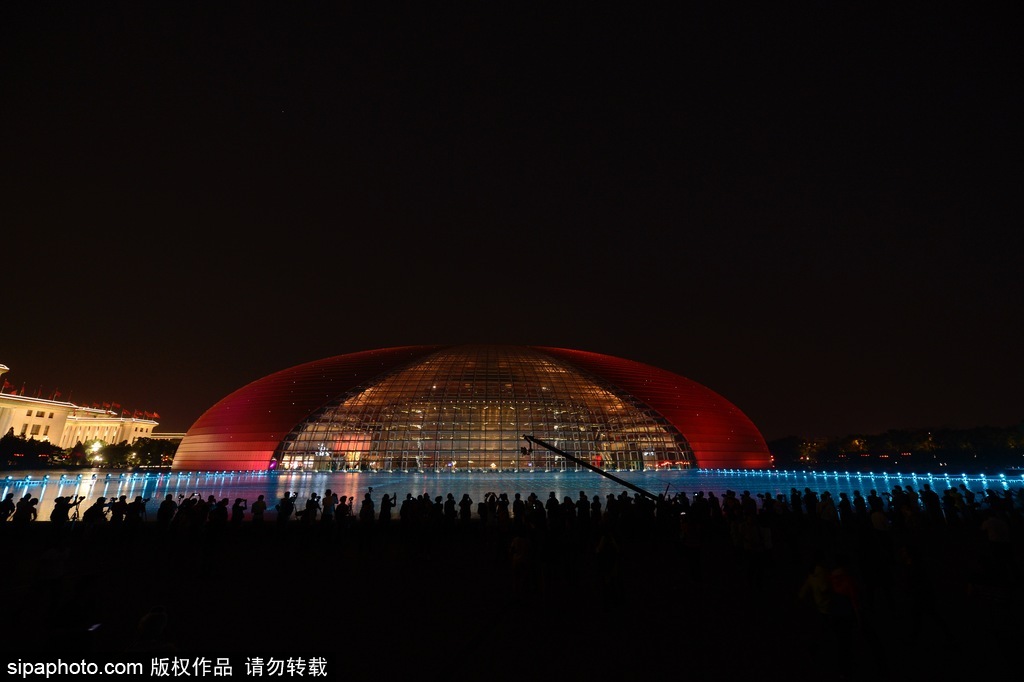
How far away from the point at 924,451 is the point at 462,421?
410 feet

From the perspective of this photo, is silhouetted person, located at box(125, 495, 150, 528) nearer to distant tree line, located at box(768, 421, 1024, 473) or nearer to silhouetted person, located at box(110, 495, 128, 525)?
silhouetted person, located at box(110, 495, 128, 525)

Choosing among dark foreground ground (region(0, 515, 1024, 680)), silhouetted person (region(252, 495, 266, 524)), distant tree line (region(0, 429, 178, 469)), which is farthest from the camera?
distant tree line (region(0, 429, 178, 469))

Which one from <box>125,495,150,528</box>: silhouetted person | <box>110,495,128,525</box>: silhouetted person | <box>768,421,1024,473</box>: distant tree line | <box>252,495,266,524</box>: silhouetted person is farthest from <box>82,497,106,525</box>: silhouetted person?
<box>768,421,1024,473</box>: distant tree line

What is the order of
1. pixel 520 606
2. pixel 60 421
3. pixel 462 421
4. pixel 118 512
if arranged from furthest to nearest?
1. pixel 60 421
2. pixel 462 421
3. pixel 118 512
4. pixel 520 606

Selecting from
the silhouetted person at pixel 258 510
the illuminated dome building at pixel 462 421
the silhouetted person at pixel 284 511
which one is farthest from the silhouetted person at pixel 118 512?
the illuminated dome building at pixel 462 421

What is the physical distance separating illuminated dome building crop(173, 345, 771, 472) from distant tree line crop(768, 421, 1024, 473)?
46.3 metres

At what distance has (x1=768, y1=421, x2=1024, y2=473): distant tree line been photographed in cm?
9038

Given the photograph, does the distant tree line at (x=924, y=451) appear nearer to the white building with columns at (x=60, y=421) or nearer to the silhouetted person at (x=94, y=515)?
the silhouetted person at (x=94, y=515)

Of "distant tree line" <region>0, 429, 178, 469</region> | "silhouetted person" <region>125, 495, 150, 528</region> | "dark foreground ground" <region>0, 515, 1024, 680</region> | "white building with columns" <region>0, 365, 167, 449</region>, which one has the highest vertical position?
"white building with columns" <region>0, 365, 167, 449</region>

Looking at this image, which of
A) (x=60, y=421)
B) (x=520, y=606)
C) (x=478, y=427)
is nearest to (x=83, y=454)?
(x=60, y=421)

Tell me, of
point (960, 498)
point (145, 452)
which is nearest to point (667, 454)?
point (960, 498)

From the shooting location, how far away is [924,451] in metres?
113

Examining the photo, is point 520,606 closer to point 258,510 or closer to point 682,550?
point 682,550

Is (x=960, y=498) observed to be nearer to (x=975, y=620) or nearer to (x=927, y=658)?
(x=975, y=620)
